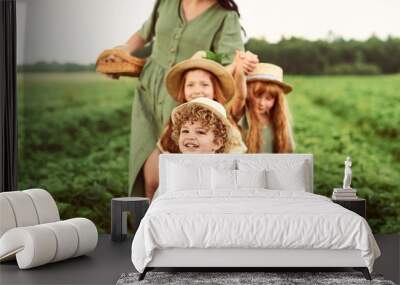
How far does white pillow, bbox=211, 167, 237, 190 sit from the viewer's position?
7.14 meters

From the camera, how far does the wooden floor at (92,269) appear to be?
556 cm

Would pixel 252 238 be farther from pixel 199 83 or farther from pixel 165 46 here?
pixel 165 46

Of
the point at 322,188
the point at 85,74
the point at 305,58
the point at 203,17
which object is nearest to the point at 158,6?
the point at 203,17

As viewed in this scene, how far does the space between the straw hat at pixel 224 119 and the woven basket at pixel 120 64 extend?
69cm

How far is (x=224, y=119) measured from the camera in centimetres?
809

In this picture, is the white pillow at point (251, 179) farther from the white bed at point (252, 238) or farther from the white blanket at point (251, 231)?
the white blanket at point (251, 231)

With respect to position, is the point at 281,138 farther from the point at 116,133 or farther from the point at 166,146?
the point at 116,133

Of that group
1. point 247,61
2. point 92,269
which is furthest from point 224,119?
point 92,269

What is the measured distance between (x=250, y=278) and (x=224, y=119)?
2906mm

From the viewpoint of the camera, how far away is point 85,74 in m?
8.34

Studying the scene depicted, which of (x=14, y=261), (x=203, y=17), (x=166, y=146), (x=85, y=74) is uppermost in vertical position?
(x=203, y=17)

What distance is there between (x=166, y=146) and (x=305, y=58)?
6.27 ft

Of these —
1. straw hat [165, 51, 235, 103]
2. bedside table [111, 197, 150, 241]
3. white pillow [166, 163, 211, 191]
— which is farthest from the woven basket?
bedside table [111, 197, 150, 241]

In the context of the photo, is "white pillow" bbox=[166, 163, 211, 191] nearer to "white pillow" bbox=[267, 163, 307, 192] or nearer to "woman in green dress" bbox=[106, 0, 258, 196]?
"white pillow" bbox=[267, 163, 307, 192]
